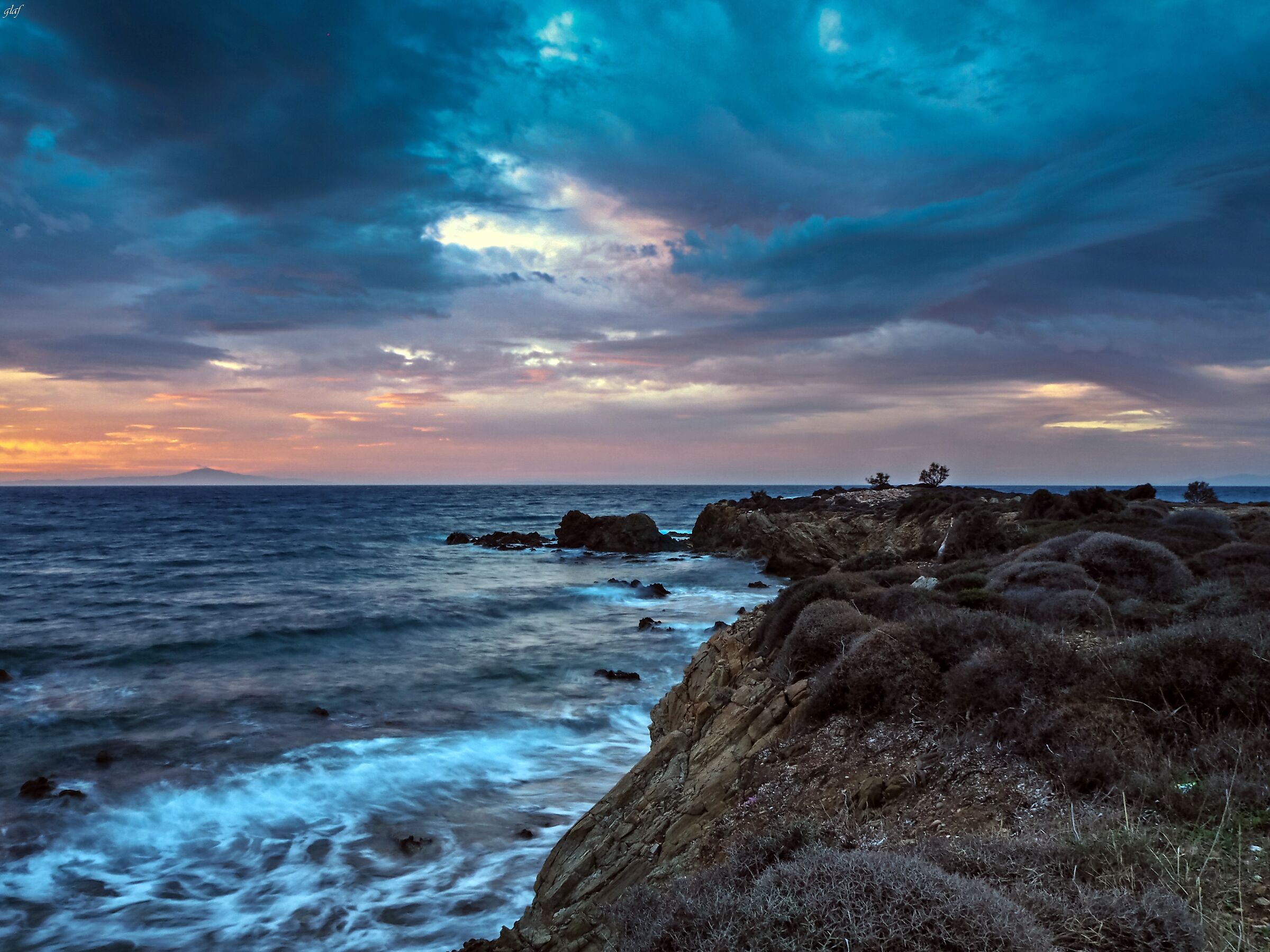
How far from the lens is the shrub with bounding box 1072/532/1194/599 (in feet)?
36.1

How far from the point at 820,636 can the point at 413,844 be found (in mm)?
7899

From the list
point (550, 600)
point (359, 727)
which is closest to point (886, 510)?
point (550, 600)

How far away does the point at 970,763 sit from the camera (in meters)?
6.19

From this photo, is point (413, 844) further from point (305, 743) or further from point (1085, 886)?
point (1085, 886)

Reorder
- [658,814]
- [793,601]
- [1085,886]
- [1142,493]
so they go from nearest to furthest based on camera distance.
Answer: [1085,886] < [658,814] < [793,601] < [1142,493]

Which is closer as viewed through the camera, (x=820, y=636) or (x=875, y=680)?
(x=875, y=680)

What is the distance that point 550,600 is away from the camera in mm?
34656

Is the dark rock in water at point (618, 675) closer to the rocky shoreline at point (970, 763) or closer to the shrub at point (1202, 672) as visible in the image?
the rocky shoreline at point (970, 763)

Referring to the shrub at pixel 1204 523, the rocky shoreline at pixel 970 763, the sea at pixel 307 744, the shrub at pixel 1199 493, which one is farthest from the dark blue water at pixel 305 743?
the shrub at pixel 1199 493

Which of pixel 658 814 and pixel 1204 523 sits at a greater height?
pixel 1204 523

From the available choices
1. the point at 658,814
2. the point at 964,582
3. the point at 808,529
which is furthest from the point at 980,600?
the point at 808,529

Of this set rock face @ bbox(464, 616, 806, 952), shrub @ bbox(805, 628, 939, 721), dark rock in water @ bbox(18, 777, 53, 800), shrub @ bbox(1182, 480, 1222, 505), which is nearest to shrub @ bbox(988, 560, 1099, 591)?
shrub @ bbox(805, 628, 939, 721)

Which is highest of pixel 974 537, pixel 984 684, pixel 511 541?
pixel 974 537

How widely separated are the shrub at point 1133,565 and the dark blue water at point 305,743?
10.3m
